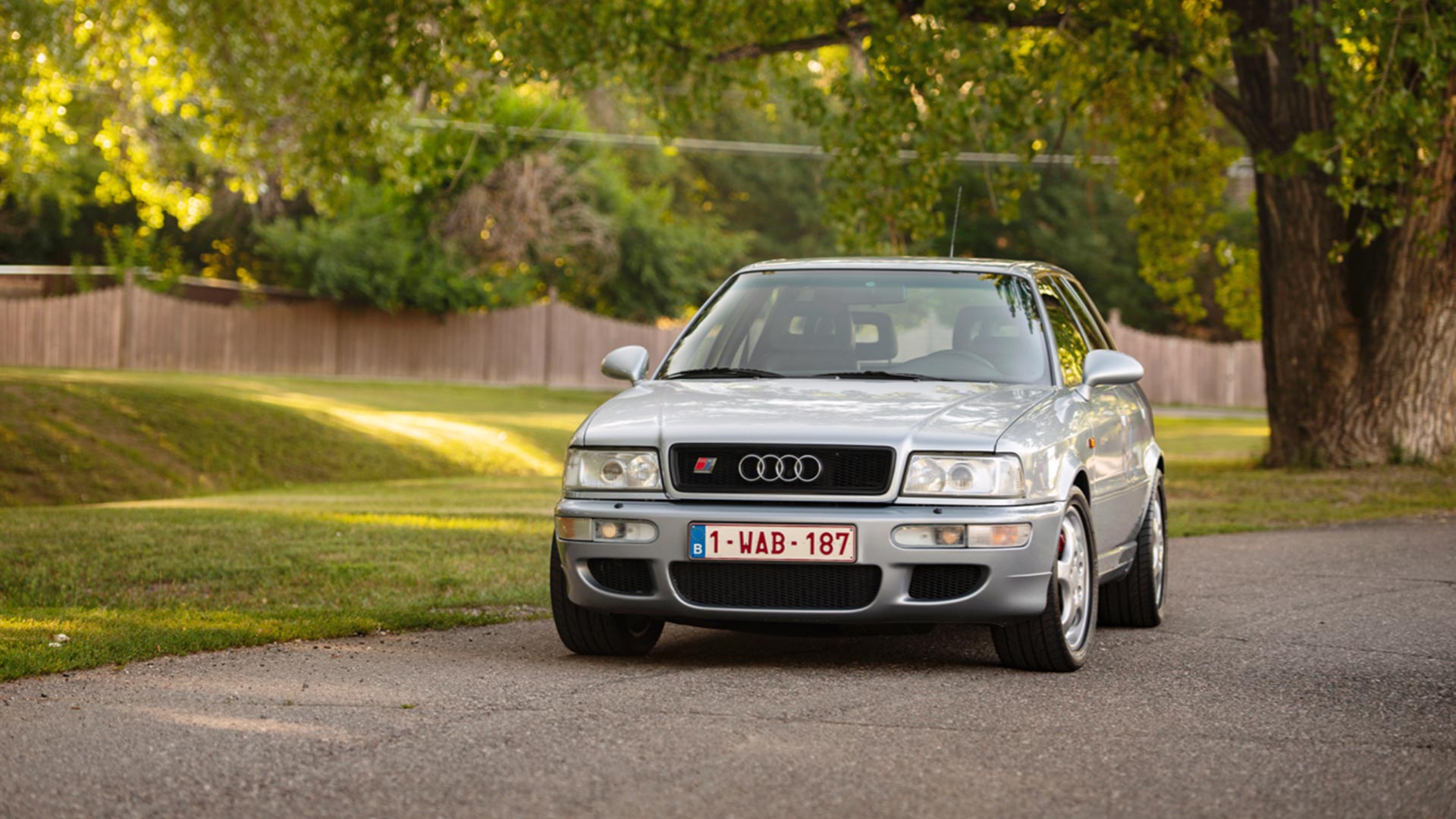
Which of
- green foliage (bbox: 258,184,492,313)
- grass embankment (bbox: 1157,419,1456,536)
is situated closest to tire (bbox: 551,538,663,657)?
grass embankment (bbox: 1157,419,1456,536)

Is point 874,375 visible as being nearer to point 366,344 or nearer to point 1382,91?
point 1382,91

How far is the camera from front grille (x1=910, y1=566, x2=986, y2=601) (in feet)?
21.1

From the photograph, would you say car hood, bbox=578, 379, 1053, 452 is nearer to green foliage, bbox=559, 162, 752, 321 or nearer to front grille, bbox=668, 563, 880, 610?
front grille, bbox=668, 563, 880, 610

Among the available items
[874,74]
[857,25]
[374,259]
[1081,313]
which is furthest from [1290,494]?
[374,259]

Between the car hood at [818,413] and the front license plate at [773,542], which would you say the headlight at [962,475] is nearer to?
the car hood at [818,413]

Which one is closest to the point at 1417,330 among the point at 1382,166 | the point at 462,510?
the point at 1382,166

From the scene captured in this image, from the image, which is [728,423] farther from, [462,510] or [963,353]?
[462,510]

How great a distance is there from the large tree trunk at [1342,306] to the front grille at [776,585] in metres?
11.9

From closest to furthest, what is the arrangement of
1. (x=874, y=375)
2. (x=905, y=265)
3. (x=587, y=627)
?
(x=587, y=627) → (x=874, y=375) → (x=905, y=265)

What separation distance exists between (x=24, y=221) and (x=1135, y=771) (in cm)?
4362

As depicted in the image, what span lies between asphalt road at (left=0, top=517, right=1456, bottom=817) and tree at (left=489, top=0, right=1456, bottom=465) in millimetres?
8805

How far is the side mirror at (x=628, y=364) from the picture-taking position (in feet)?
25.1

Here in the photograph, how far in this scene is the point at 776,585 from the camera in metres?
6.49

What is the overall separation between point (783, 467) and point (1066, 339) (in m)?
2.03
